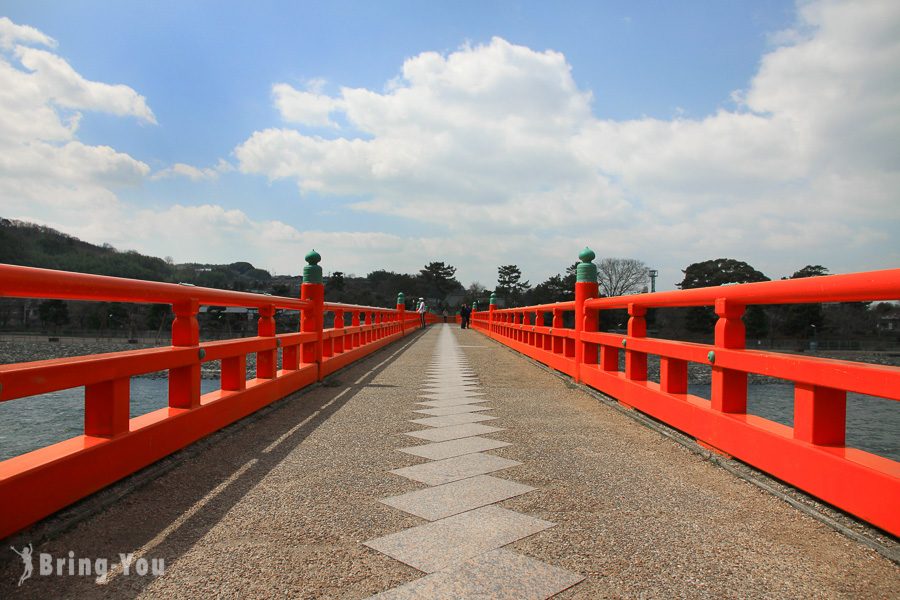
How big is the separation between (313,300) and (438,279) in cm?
8253

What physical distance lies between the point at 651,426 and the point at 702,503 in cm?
152

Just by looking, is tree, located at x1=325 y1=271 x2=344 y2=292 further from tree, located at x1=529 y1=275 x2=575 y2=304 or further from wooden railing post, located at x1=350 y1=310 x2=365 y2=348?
wooden railing post, located at x1=350 y1=310 x2=365 y2=348

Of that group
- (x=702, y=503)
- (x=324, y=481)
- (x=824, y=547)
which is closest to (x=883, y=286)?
(x=824, y=547)

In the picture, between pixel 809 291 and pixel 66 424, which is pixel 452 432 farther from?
pixel 66 424

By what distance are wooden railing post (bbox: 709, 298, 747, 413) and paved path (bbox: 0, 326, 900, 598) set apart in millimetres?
364

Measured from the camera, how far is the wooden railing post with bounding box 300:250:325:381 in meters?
5.96

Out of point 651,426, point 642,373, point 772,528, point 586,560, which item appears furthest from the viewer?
point 642,373

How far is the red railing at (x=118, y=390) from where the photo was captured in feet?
6.02

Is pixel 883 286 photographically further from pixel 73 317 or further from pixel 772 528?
pixel 73 317

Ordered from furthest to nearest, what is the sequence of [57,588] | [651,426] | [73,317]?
[73,317]
[651,426]
[57,588]

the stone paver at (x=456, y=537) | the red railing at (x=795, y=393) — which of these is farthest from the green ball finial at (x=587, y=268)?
the stone paver at (x=456, y=537)

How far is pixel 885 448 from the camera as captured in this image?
664 centimetres

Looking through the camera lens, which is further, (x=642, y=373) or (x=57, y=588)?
(x=642, y=373)

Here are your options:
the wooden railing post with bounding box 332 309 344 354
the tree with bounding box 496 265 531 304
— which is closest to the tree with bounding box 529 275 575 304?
the tree with bounding box 496 265 531 304
